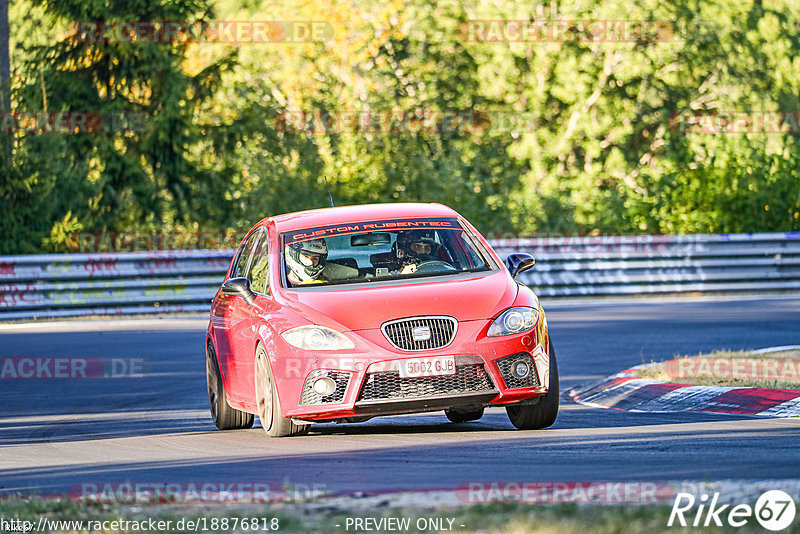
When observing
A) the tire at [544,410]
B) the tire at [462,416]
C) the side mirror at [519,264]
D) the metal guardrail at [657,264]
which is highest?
the side mirror at [519,264]

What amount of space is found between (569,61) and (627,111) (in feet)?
8.03

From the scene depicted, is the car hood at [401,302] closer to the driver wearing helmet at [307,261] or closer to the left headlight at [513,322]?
the left headlight at [513,322]

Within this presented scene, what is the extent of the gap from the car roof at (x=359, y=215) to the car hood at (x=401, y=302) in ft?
3.69

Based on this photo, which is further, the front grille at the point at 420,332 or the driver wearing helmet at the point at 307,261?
the driver wearing helmet at the point at 307,261

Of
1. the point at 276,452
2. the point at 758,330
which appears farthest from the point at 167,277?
the point at 276,452

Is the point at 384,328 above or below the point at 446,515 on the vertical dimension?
above

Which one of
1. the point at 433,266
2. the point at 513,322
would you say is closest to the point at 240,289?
the point at 433,266

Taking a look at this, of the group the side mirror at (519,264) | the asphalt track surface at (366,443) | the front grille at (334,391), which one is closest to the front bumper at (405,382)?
the front grille at (334,391)

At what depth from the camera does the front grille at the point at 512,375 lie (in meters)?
9.66

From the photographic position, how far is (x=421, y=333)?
9.55 metres

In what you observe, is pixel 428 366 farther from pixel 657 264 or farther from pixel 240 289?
pixel 657 264

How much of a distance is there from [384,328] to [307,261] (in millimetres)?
1452

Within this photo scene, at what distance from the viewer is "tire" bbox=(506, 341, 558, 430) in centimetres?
1000

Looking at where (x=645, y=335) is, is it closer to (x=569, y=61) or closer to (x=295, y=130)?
(x=295, y=130)
